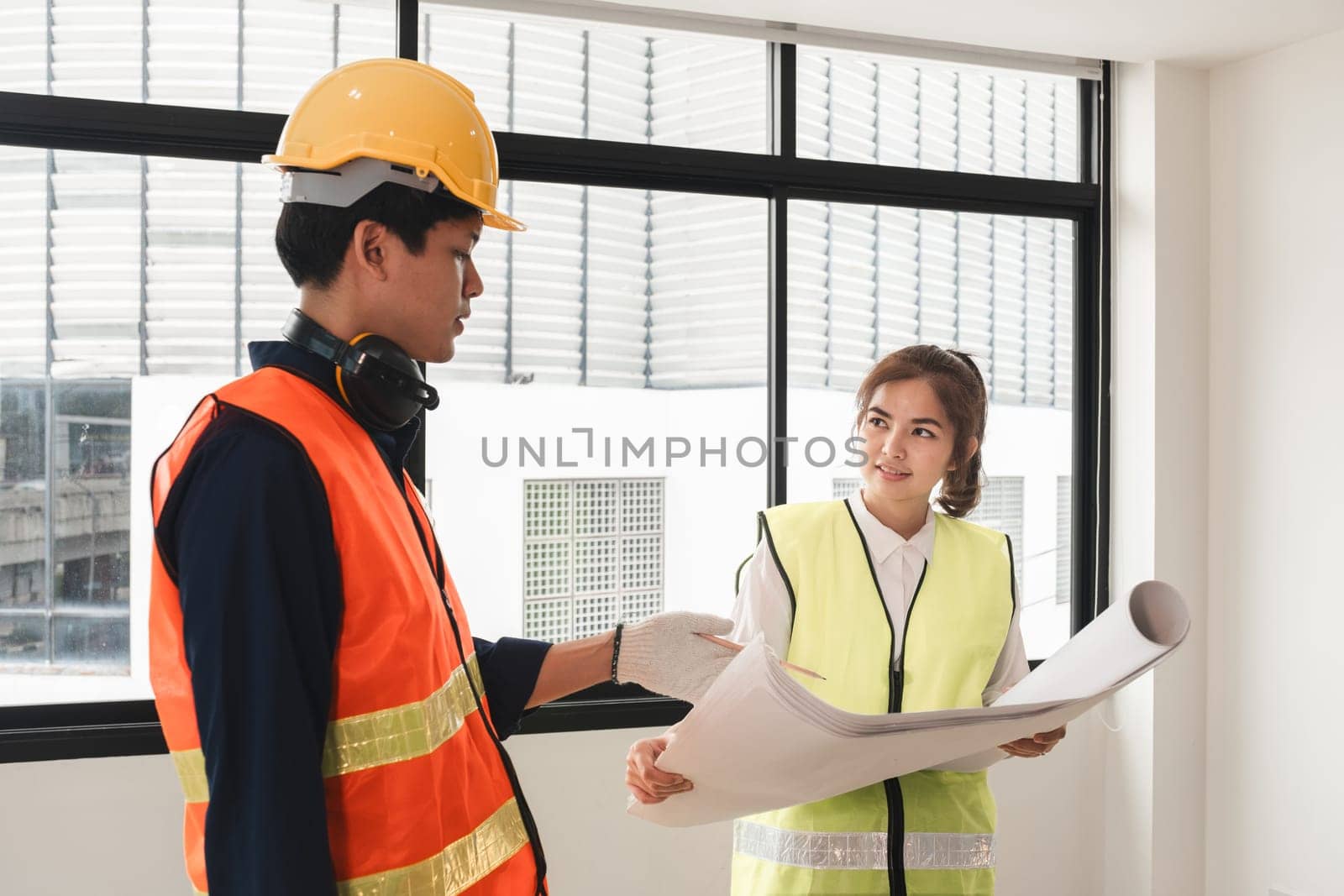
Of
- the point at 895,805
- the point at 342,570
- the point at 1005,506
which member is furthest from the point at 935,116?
the point at 342,570

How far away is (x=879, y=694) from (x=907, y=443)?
45 cm

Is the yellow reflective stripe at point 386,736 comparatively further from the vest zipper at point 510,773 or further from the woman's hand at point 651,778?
the woman's hand at point 651,778

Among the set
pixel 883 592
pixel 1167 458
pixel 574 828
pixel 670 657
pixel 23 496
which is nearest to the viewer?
pixel 670 657

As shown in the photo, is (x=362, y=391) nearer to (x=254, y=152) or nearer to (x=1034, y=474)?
(x=254, y=152)

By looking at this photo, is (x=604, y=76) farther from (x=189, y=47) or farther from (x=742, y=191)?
(x=189, y=47)

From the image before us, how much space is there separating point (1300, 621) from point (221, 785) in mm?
2857

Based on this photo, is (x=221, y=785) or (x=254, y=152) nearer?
(x=221, y=785)

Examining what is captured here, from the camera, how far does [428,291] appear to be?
3.52 feet

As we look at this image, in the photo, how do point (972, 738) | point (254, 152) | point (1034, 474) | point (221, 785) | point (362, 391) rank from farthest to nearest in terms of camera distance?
point (1034, 474)
point (254, 152)
point (972, 738)
point (362, 391)
point (221, 785)

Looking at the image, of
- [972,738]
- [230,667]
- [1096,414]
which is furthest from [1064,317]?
[230,667]

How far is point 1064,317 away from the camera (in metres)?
3.21

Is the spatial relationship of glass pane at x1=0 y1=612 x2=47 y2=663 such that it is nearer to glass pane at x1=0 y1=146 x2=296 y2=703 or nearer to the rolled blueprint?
glass pane at x1=0 y1=146 x2=296 y2=703

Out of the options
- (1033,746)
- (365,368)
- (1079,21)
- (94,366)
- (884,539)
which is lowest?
(1033,746)

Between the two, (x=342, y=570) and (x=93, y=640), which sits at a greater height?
(x=342, y=570)
